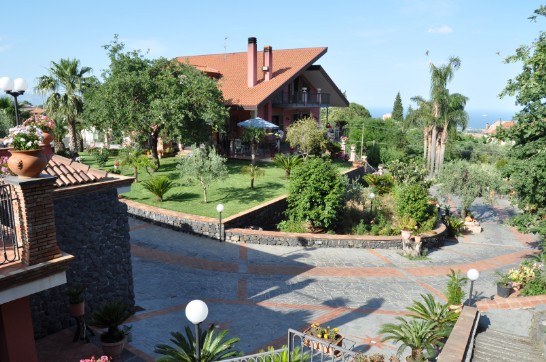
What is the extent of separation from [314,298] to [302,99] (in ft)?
75.5

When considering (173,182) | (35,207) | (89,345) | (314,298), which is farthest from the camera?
(173,182)

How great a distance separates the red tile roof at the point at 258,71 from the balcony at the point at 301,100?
1.96m

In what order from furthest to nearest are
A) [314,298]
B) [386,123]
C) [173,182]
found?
[386,123]
[173,182]
[314,298]

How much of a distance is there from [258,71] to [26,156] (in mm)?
26224

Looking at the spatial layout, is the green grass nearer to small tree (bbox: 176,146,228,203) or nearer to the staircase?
small tree (bbox: 176,146,228,203)

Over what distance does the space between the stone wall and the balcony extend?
73.4 ft

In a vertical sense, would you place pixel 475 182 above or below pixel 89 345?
above

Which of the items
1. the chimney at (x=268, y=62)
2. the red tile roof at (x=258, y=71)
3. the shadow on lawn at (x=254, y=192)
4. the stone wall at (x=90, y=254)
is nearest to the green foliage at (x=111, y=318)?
the stone wall at (x=90, y=254)

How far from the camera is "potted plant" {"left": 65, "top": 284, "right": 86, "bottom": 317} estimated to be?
8.57 meters

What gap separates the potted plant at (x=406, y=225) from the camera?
16875mm

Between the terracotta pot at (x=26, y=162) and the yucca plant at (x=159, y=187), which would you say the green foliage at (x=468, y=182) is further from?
the terracotta pot at (x=26, y=162)

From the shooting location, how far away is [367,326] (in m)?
10.4

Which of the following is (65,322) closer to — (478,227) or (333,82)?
(478,227)

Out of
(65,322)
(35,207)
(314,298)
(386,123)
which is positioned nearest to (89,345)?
(65,322)
